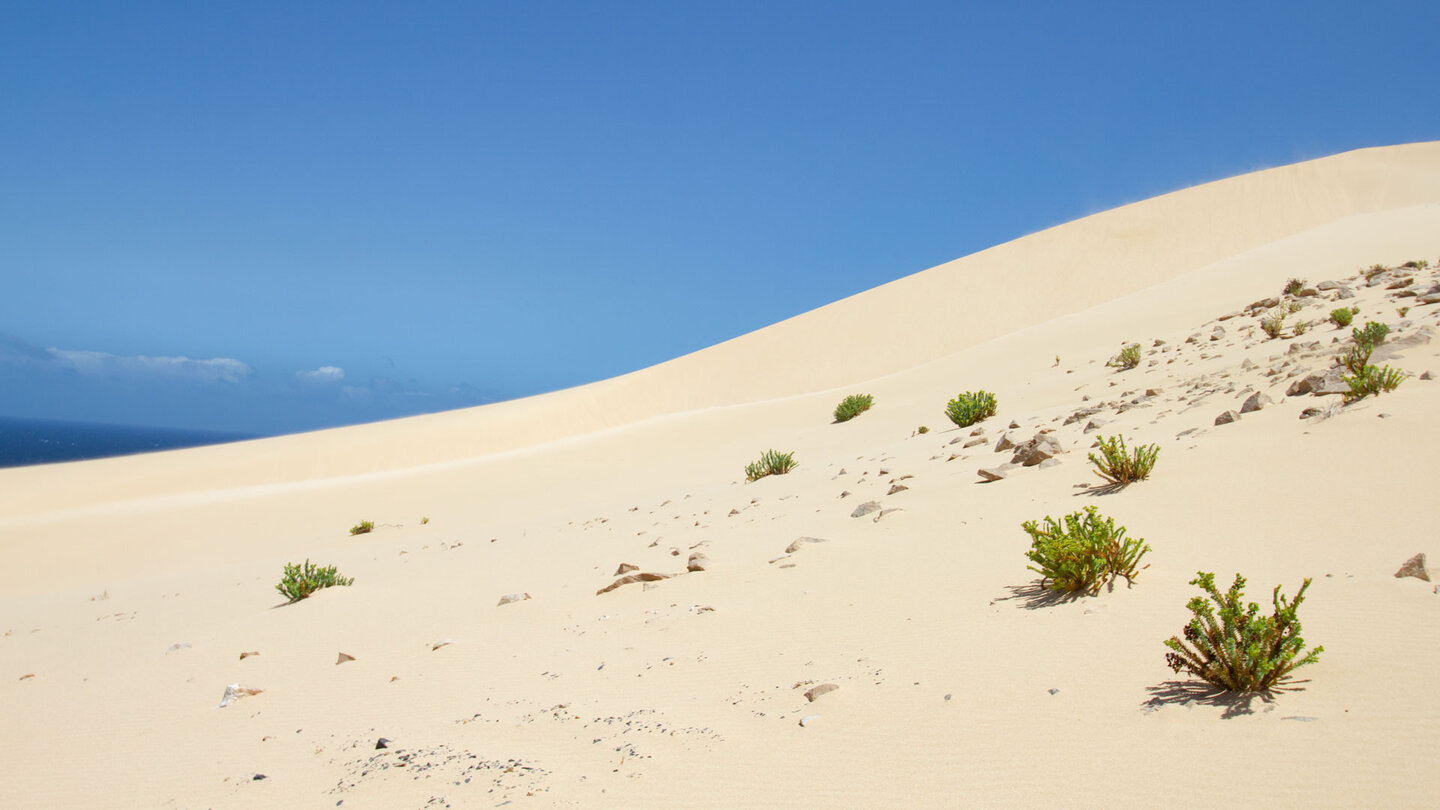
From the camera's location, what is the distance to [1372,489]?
4.52m

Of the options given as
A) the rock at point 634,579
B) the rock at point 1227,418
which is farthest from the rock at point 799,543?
the rock at point 1227,418

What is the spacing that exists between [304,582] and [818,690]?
603cm

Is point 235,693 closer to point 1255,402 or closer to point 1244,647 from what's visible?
point 1244,647

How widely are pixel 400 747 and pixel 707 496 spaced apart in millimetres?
6749

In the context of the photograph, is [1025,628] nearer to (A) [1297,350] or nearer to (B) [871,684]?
(B) [871,684]

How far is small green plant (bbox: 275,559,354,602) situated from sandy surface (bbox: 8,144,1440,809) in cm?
24

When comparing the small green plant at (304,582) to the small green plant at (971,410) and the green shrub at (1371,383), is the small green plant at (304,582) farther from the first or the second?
the green shrub at (1371,383)

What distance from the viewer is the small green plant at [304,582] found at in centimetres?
727

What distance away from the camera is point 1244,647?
8.87 feet

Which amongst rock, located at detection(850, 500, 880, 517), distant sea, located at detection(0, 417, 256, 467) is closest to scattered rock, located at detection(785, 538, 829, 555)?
rock, located at detection(850, 500, 880, 517)

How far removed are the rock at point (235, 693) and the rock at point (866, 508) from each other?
14.8 ft

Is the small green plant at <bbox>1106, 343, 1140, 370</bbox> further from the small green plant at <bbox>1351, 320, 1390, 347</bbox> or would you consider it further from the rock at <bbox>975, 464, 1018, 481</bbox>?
the rock at <bbox>975, 464, 1018, 481</bbox>

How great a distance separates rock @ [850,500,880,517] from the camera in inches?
257

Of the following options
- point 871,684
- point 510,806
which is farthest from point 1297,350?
point 510,806
